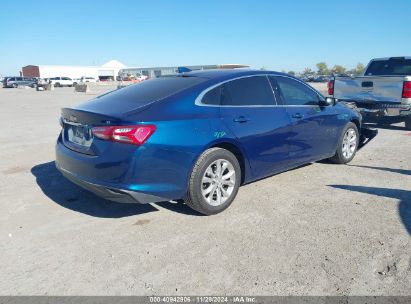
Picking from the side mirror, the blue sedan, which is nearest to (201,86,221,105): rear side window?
the blue sedan

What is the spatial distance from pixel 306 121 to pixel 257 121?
1.11 meters

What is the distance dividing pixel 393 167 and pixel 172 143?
14.2 ft

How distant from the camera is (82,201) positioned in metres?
4.64

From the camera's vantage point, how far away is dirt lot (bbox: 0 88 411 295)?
291cm

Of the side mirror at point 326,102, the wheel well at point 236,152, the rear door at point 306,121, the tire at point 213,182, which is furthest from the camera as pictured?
the side mirror at point 326,102

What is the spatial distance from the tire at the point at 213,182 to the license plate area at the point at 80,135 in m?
1.16

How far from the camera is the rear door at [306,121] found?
514 centimetres

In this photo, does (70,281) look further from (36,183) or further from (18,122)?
(18,122)

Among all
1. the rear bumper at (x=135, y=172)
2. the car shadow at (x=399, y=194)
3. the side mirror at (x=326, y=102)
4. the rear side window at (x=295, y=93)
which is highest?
the rear side window at (x=295, y=93)

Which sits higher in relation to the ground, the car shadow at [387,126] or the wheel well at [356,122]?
the wheel well at [356,122]

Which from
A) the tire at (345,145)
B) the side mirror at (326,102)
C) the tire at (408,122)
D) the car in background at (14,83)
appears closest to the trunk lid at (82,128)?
the side mirror at (326,102)

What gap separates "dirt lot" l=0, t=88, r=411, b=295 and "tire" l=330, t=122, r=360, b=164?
83cm

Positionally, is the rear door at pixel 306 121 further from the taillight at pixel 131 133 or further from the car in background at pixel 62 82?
the car in background at pixel 62 82

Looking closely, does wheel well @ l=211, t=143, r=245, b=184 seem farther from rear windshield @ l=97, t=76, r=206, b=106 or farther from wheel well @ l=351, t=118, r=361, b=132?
wheel well @ l=351, t=118, r=361, b=132
